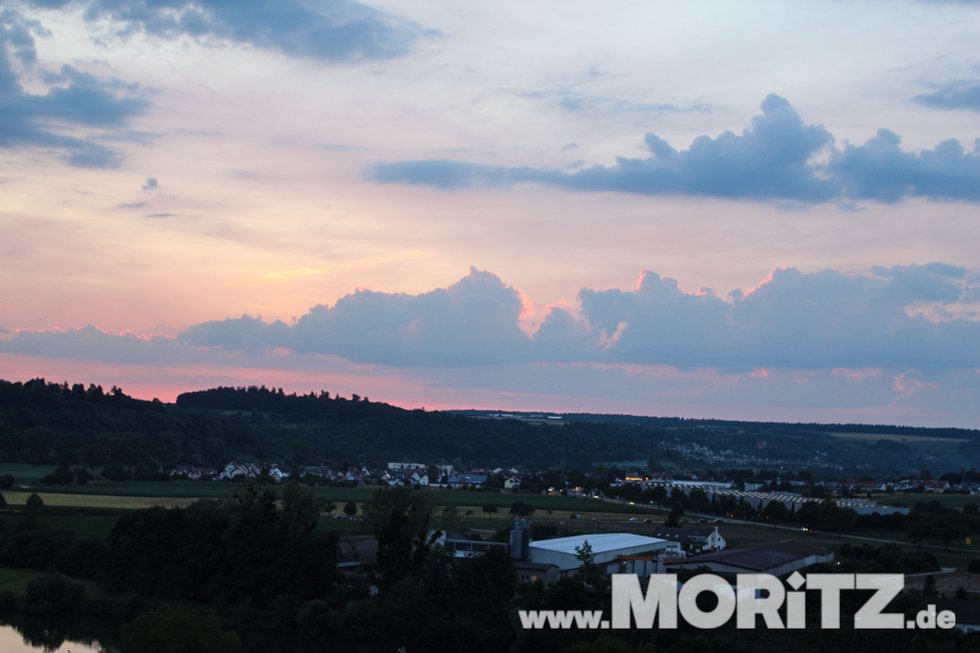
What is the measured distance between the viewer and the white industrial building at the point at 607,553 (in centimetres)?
4225

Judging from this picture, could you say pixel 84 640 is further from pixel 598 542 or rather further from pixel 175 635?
pixel 598 542

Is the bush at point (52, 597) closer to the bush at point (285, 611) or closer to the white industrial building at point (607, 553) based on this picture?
the bush at point (285, 611)

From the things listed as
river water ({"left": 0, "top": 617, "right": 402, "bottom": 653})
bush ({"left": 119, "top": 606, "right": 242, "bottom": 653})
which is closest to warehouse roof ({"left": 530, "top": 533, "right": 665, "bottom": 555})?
river water ({"left": 0, "top": 617, "right": 402, "bottom": 653})

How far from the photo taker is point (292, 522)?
4309 cm

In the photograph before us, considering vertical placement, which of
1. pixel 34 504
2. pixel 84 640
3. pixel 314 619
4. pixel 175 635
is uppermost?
pixel 34 504

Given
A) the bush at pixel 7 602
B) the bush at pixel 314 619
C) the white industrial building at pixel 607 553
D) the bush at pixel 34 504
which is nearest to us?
the bush at pixel 314 619

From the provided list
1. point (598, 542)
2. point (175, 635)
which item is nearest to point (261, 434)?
point (598, 542)

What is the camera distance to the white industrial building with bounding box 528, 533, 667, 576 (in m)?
42.2

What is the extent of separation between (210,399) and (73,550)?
389ft

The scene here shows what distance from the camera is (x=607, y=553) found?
44.6 m

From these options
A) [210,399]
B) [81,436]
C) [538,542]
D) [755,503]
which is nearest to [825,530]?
[755,503]

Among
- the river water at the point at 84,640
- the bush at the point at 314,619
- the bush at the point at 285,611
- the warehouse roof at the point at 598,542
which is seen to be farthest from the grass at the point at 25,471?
the bush at the point at 314,619

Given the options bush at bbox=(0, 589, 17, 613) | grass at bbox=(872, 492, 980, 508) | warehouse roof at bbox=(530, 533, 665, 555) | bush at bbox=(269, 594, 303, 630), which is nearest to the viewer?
bush at bbox=(269, 594, 303, 630)

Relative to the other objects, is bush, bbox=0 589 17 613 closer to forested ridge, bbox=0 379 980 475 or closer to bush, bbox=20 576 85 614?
bush, bbox=20 576 85 614
